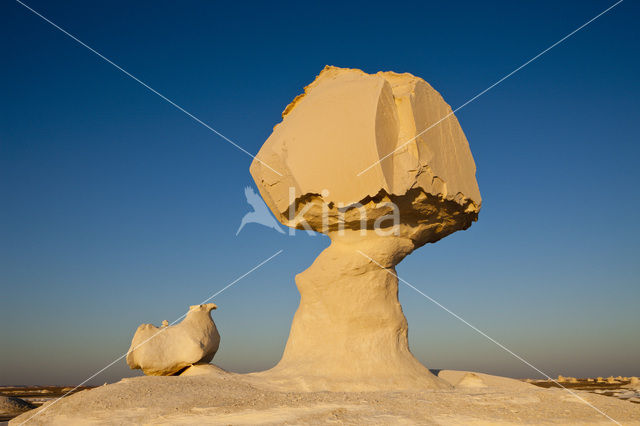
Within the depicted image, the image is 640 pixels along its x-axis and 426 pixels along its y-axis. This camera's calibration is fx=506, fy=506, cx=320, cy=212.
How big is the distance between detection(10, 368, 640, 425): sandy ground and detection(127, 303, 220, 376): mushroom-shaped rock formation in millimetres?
2121

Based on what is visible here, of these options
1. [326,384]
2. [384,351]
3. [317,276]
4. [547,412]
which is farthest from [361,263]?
[547,412]

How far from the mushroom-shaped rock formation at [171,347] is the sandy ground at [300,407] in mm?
2121

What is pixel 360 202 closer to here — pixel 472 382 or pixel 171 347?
pixel 472 382

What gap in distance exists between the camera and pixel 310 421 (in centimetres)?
553

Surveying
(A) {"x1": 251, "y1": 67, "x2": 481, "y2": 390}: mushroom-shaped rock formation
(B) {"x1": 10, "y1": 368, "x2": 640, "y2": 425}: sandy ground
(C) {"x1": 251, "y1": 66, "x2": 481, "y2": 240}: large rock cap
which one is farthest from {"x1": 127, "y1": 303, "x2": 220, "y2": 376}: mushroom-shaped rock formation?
(C) {"x1": 251, "y1": 66, "x2": 481, "y2": 240}: large rock cap

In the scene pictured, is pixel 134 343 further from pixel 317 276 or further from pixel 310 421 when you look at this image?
pixel 310 421

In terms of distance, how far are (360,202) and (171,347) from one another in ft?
15.4

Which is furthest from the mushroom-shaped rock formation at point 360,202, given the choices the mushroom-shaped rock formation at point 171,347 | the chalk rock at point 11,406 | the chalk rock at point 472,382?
the chalk rock at point 11,406

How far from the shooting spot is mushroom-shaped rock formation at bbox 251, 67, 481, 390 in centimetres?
889

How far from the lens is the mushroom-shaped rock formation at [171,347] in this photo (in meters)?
9.84

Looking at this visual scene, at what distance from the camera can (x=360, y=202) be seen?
907cm

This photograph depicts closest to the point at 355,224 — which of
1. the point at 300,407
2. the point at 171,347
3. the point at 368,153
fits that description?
the point at 368,153

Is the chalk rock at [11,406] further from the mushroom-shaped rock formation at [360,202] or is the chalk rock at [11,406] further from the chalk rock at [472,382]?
the chalk rock at [472,382]

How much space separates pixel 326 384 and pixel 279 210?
11.3ft
